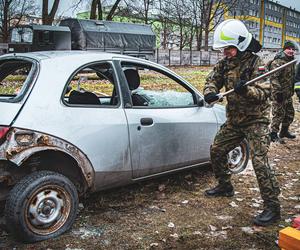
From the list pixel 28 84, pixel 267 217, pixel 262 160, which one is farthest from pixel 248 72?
pixel 28 84

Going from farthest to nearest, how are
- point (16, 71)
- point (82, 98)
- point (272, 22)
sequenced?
point (272, 22)
point (16, 71)
point (82, 98)

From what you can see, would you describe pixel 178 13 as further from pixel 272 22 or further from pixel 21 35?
pixel 272 22

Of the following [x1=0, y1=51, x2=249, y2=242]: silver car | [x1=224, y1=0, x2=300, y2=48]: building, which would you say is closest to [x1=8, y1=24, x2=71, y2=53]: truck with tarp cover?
[x1=0, y1=51, x2=249, y2=242]: silver car

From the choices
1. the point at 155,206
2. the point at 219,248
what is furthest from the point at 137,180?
the point at 219,248

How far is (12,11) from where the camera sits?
46156 millimetres

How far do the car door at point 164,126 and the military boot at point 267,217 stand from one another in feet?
3.88

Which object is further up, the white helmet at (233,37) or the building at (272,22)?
the building at (272,22)

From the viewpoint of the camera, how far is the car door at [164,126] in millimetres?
4223

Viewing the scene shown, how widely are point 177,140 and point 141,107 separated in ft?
2.13

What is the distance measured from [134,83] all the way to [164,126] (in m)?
0.60

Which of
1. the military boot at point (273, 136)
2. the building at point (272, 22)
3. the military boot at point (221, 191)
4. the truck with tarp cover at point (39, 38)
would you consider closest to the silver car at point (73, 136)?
the military boot at point (221, 191)

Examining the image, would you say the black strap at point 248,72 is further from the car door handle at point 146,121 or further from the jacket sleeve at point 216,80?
the car door handle at point 146,121

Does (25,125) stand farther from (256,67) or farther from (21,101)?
(256,67)

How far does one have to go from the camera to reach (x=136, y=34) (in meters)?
27.1
